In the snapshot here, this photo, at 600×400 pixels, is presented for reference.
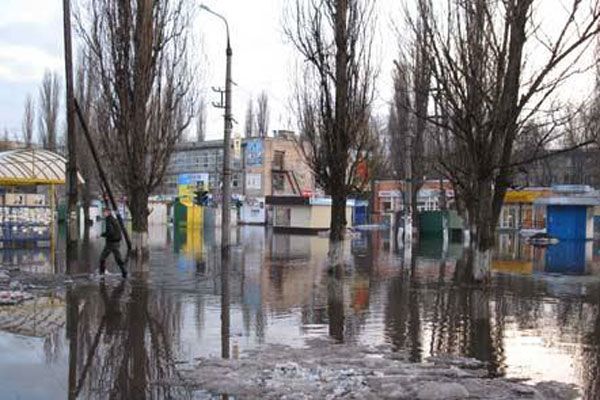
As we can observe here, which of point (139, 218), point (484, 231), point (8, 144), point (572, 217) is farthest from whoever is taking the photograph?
point (8, 144)

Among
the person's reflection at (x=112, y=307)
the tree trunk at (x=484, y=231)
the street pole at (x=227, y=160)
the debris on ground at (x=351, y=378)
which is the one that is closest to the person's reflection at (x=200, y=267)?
the street pole at (x=227, y=160)

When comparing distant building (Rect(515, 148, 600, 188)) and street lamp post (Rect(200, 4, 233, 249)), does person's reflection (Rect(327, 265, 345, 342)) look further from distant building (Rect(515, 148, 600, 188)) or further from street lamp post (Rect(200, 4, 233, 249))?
distant building (Rect(515, 148, 600, 188))

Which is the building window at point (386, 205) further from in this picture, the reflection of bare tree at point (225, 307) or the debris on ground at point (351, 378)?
the debris on ground at point (351, 378)

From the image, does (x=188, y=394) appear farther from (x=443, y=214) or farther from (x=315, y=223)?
(x=315, y=223)

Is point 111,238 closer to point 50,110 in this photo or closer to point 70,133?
point 70,133

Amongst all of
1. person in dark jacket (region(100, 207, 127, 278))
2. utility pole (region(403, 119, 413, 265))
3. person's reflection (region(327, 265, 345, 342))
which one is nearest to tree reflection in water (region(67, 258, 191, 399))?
person in dark jacket (region(100, 207, 127, 278))

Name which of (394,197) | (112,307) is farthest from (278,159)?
(112,307)

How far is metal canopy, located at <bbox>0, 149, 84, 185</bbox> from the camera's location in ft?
106

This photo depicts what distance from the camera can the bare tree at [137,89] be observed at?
20.9 meters

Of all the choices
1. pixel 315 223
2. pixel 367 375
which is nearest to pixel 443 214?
pixel 315 223

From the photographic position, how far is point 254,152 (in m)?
81.6

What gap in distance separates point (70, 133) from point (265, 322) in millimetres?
9408

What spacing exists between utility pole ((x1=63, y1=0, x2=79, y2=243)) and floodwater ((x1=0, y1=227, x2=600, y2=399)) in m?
1.31

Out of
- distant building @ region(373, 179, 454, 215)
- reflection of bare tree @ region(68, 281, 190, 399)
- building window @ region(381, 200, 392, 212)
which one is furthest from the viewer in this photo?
building window @ region(381, 200, 392, 212)
